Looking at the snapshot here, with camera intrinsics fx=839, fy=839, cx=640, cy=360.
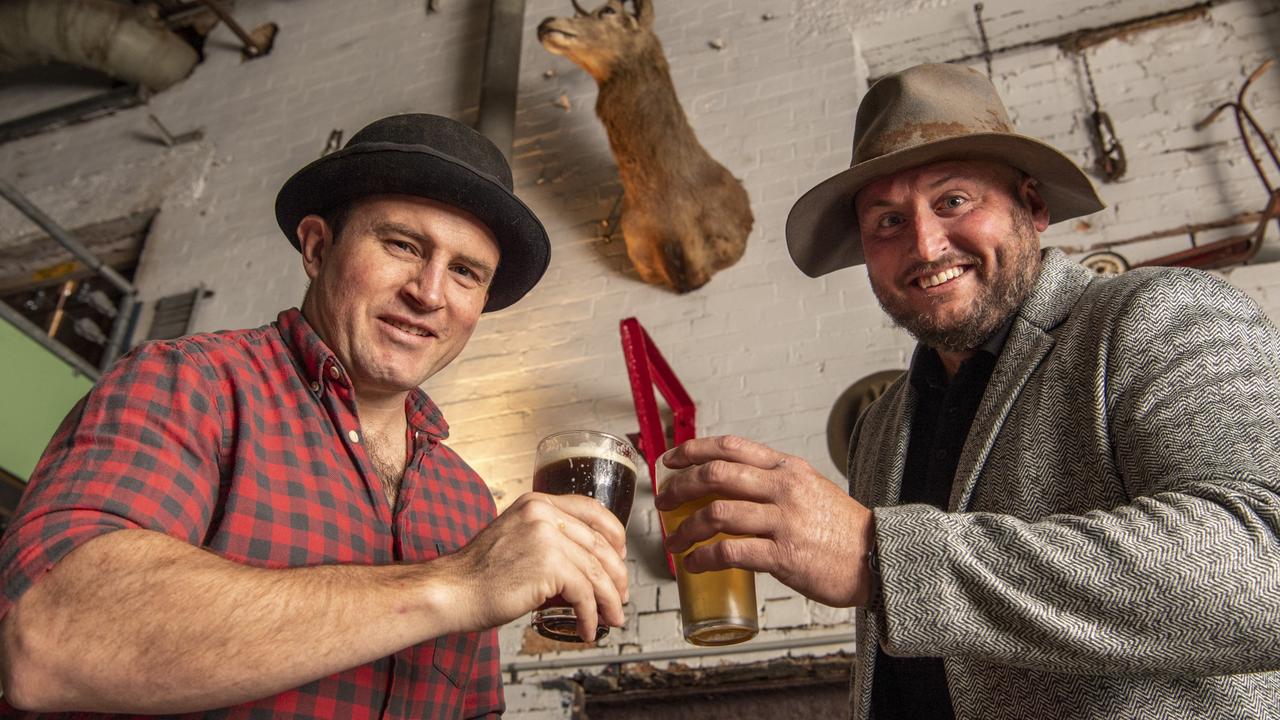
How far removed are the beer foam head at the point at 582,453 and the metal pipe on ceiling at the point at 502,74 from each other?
293cm

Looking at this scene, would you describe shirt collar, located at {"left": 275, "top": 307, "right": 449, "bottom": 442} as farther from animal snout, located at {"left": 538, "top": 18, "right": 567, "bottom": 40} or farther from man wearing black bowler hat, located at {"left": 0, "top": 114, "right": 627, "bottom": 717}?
animal snout, located at {"left": 538, "top": 18, "right": 567, "bottom": 40}

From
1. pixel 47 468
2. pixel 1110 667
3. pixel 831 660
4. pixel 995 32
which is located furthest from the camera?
pixel 995 32

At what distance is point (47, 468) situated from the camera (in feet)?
3.46

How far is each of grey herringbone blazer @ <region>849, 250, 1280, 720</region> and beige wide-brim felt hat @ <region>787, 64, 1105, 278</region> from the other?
40 centimetres

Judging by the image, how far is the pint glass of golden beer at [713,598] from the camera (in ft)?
3.84

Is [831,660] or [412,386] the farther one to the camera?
[831,660]

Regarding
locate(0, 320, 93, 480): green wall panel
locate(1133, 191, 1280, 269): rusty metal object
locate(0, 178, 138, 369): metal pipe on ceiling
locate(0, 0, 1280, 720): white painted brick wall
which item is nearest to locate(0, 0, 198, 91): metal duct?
locate(0, 0, 1280, 720): white painted brick wall

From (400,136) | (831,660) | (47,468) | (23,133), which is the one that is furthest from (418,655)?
(23,133)

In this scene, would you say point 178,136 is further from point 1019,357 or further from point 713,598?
point 1019,357

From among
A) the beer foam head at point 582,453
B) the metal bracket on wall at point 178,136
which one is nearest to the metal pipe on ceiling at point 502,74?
the metal bracket on wall at point 178,136

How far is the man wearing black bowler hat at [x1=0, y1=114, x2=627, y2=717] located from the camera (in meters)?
→ 0.92

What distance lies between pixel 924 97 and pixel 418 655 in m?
1.31

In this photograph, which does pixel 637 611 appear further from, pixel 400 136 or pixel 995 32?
pixel 995 32

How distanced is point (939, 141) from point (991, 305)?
0.29m
